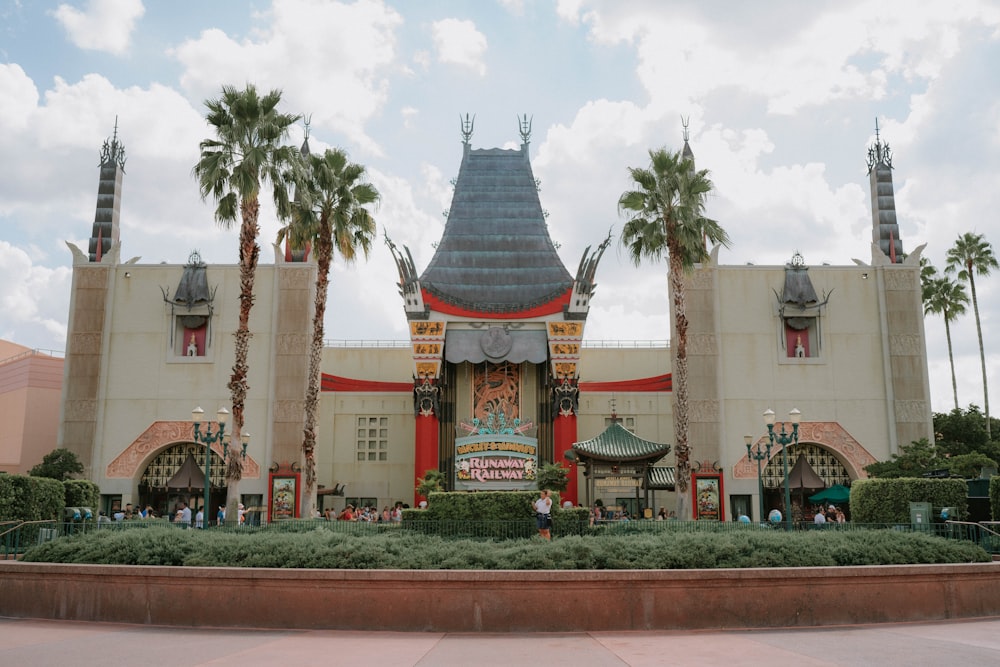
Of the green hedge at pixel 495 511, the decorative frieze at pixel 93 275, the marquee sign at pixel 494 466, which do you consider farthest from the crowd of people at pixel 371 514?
the decorative frieze at pixel 93 275

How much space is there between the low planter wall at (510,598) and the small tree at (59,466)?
2477 centimetres

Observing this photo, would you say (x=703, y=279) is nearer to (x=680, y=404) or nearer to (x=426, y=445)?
(x=680, y=404)

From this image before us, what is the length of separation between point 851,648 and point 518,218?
111 ft

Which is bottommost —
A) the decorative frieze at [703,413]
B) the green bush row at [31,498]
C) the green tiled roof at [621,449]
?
the green bush row at [31,498]

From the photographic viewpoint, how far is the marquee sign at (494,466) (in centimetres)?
3750

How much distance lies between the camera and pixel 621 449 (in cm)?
3347

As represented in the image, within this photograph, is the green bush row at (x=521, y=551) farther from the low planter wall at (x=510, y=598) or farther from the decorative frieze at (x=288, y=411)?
the decorative frieze at (x=288, y=411)

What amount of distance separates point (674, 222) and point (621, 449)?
27.5ft

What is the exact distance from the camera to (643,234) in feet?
109

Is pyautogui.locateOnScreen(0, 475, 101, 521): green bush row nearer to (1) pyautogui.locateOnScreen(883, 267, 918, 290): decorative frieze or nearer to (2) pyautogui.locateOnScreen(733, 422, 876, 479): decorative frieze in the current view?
(2) pyautogui.locateOnScreen(733, 422, 876, 479): decorative frieze

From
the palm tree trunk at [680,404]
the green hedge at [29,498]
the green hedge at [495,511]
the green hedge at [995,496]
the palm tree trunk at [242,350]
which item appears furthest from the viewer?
the palm tree trunk at [680,404]

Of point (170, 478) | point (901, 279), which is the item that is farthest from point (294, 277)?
point (901, 279)

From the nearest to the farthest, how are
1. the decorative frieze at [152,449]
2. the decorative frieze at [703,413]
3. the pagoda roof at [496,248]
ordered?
the decorative frieze at [152,449] < the decorative frieze at [703,413] < the pagoda roof at [496,248]

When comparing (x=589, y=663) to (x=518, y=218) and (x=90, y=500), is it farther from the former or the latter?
(x=518, y=218)
